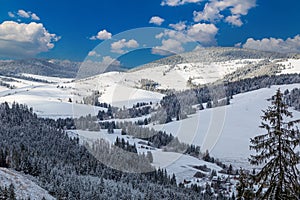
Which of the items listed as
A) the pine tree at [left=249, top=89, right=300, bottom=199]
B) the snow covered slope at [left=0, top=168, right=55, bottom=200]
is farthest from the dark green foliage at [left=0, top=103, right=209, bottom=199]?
the pine tree at [left=249, top=89, right=300, bottom=199]

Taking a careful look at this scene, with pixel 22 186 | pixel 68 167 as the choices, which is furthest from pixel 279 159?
pixel 68 167

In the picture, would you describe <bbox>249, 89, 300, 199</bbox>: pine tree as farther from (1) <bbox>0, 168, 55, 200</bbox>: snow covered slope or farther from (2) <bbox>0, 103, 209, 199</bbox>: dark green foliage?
(1) <bbox>0, 168, 55, 200</bbox>: snow covered slope

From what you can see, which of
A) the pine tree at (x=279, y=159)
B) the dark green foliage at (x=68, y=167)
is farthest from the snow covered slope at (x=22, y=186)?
the pine tree at (x=279, y=159)

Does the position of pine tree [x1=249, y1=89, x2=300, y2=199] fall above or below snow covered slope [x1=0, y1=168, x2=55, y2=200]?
above

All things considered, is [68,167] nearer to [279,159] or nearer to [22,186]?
[22,186]

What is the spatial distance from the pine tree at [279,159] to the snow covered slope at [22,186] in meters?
45.4

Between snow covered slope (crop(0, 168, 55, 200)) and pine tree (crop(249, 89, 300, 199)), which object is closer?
pine tree (crop(249, 89, 300, 199))

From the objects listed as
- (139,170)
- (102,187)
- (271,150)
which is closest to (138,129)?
(139,170)

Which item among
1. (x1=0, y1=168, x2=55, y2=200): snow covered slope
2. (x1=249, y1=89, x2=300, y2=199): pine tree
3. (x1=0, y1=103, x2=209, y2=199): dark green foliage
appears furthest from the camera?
(x1=0, y1=103, x2=209, y2=199): dark green foliage

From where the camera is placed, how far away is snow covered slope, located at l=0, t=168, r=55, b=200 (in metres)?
51.2

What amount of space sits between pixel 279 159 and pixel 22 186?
168 ft

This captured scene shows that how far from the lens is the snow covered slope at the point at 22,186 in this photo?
51188 mm

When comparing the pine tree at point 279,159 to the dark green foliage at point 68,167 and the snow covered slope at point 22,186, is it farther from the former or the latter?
the snow covered slope at point 22,186

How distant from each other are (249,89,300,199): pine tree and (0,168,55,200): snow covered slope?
45363 mm
